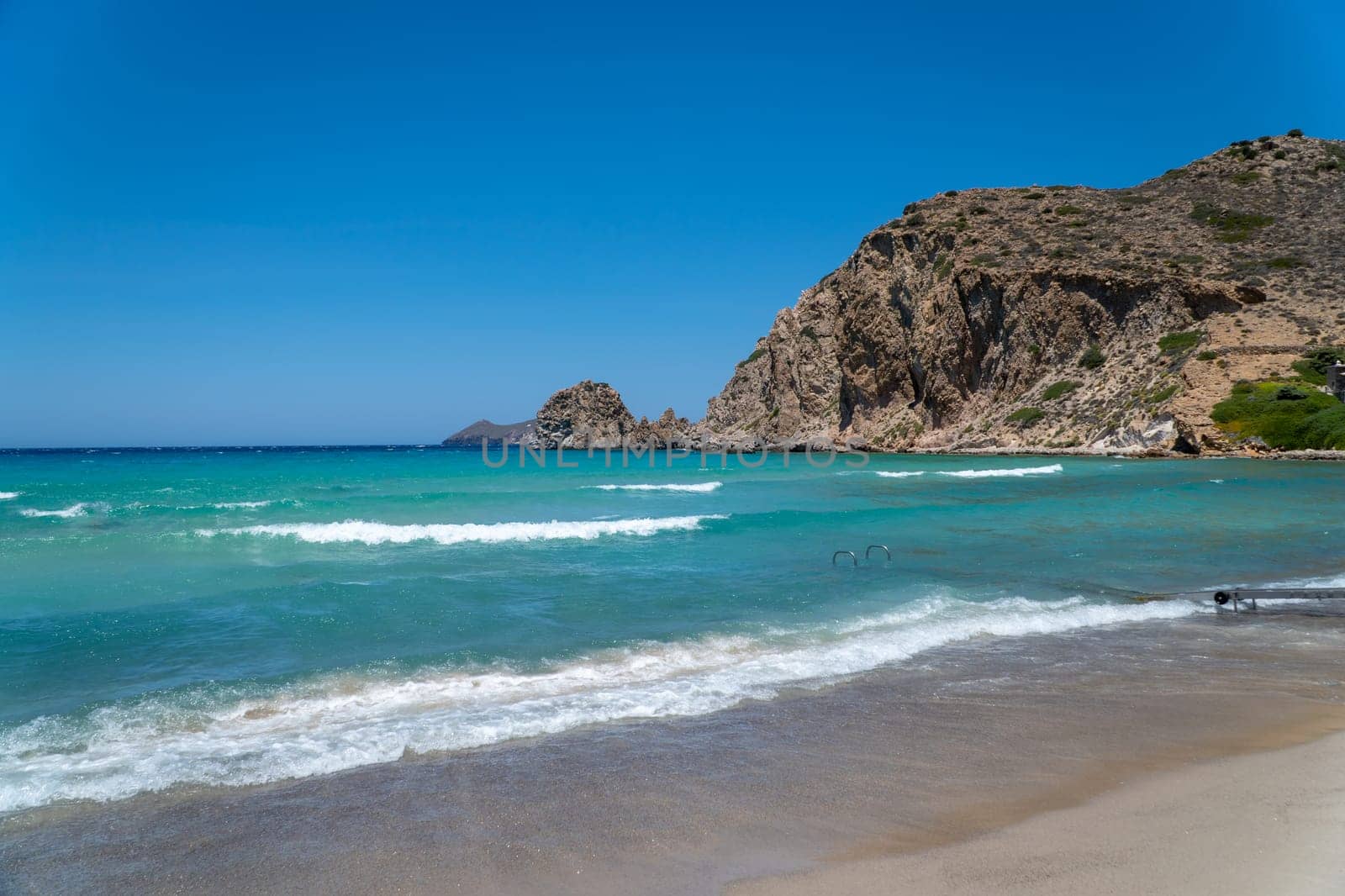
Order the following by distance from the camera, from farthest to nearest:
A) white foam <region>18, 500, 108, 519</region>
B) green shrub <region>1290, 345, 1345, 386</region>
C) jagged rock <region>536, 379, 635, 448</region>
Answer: jagged rock <region>536, 379, 635, 448</region>
green shrub <region>1290, 345, 1345, 386</region>
white foam <region>18, 500, 108, 519</region>

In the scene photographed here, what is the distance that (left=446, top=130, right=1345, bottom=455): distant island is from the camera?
44.2m

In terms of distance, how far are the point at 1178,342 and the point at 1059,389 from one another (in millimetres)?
7700

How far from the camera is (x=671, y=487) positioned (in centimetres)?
3297

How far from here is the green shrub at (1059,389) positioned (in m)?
54.9

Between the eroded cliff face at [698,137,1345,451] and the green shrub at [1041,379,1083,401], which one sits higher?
the eroded cliff face at [698,137,1345,451]

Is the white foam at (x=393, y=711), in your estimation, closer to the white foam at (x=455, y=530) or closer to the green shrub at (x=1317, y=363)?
the white foam at (x=455, y=530)

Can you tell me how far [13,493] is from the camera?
3288 cm

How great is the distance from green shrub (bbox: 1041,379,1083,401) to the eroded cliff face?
4.7 inches

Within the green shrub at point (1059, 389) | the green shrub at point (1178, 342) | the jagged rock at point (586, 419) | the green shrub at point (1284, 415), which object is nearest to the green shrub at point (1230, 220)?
the green shrub at point (1178, 342)

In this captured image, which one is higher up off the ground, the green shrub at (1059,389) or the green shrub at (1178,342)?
the green shrub at (1178,342)

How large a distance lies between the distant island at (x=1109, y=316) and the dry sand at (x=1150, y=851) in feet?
144

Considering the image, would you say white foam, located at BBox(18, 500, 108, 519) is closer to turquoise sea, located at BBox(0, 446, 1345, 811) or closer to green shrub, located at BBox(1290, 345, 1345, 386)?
turquoise sea, located at BBox(0, 446, 1345, 811)

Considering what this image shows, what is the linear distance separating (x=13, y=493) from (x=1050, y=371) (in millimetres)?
61226

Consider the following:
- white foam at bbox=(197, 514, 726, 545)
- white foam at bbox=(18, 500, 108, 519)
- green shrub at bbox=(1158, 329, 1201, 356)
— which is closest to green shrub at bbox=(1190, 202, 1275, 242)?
green shrub at bbox=(1158, 329, 1201, 356)
